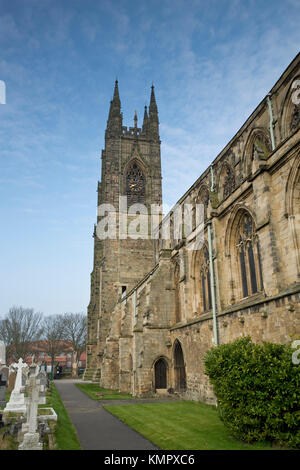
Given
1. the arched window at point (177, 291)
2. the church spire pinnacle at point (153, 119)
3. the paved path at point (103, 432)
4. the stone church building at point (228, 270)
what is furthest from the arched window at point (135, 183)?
the paved path at point (103, 432)

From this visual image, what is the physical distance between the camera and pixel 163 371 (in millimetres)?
23125

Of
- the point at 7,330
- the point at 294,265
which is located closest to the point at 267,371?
the point at 294,265

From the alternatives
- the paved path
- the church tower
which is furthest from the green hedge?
the church tower

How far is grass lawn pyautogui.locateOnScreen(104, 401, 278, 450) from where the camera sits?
9.16m

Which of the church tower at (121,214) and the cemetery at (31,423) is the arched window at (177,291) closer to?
the cemetery at (31,423)

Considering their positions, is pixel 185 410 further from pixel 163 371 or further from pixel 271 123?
pixel 271 123

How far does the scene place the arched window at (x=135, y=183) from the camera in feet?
143

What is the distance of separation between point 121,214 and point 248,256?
2740 cm

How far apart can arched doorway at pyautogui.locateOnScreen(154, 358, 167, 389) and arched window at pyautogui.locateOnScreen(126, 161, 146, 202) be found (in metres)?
23.6

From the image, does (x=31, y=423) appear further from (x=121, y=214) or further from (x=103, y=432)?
(x=121, y=214)

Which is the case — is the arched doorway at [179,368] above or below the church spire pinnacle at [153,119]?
below

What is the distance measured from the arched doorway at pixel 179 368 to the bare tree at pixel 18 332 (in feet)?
109
